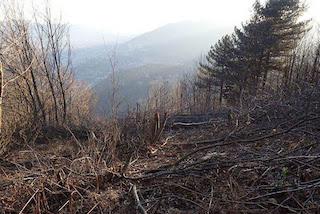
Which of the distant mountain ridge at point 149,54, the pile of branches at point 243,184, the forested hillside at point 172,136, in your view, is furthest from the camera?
the distant mountain ridge at point 149,54

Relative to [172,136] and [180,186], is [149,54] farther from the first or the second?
[180,186]

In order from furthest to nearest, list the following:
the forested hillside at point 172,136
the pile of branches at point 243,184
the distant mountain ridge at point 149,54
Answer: the distant mountain ridge at point 149,54, the forested hillside at point 172,136, the pile of branches at point 243,184

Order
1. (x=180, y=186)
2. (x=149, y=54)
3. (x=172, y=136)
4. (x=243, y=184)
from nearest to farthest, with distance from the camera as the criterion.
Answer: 1. (x=180, y=186)
2. (x=243, y=184)
3. (x=172, y=136)
4. (x=149, y=54)

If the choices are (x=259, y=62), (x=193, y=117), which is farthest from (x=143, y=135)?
(x=259, y=62)

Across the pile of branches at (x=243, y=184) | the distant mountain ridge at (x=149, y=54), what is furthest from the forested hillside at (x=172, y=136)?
the distant mountain ridge at (x=149, y=54)

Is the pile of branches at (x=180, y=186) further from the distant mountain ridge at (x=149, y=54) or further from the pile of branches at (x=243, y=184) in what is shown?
the distant mountain ridge at (x=149, y=54)

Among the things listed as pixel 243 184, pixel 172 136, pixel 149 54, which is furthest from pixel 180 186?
pixel 149 54

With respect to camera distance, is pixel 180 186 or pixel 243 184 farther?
pixel 243 184

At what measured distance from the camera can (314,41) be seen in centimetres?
1847

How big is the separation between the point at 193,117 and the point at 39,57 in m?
8.41

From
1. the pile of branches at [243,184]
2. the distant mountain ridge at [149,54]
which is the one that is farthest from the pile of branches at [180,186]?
the distant mountain ridge at [149,54]

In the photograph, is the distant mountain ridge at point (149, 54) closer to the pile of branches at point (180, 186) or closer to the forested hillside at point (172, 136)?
the forested hillside at point (172, 136)

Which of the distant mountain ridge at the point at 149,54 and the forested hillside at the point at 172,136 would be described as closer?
the forested hillside at the point at 172,136

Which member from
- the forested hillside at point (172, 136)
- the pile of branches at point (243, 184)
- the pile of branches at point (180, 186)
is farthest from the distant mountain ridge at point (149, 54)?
the pile of branches at point (243, 184)
